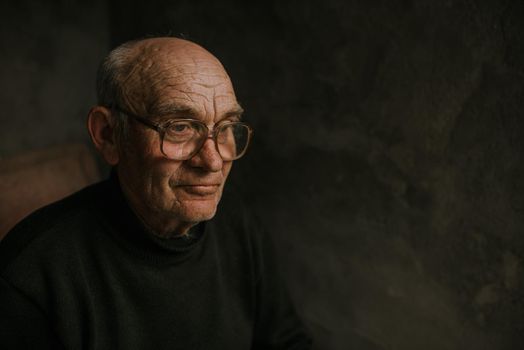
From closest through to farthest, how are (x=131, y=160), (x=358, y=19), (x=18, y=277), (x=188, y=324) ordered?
(x=18, y=277) < (x=131, y=160) < (x=188, y=324) < (x=358, y=19)

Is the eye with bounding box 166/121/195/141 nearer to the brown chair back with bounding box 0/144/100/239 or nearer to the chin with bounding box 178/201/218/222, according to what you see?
the chin with bounding box 178/201/218/222

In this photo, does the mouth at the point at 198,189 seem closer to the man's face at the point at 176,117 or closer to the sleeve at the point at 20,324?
the man's face at the point at 176,117

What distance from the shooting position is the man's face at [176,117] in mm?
1232

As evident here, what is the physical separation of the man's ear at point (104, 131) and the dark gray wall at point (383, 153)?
2.34 ft

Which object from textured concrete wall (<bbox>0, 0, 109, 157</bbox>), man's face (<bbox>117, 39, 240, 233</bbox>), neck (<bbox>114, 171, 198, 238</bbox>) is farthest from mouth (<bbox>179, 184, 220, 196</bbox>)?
textured concrete wall (<bbox>0, 0, 109, 157</bbox>)

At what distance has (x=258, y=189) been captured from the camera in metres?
2.21

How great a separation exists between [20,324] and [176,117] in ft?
2.28

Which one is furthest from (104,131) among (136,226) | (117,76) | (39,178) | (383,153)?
(383,153)

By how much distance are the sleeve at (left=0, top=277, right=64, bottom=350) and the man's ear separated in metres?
Result: 0.45

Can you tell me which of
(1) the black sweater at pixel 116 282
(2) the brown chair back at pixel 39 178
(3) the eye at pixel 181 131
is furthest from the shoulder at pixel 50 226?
(2) the brown chair back at pixel 39 178

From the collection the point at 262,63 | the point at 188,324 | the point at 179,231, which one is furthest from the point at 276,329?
the point at 262,63

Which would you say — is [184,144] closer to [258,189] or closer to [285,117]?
[285,117]

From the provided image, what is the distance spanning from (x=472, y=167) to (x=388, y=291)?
649 mm

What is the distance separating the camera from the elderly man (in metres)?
1.22
